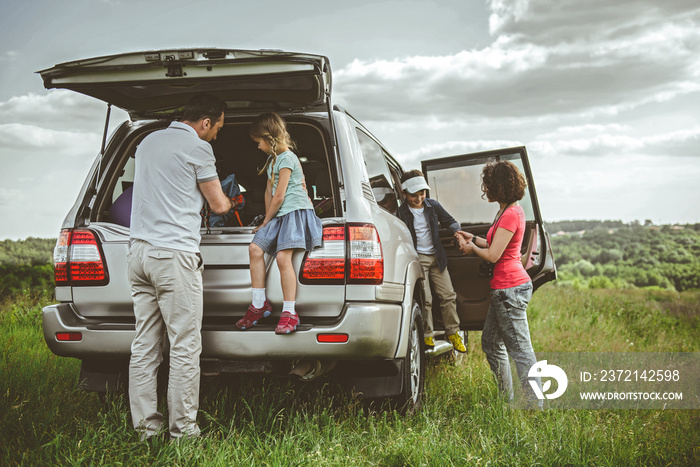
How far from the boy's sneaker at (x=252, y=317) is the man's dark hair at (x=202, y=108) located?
1182 mm

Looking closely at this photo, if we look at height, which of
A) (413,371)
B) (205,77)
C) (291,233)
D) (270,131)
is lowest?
(413,371)

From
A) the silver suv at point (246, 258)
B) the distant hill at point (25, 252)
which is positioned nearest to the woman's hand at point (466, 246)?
the silver suv at point (246, 258)

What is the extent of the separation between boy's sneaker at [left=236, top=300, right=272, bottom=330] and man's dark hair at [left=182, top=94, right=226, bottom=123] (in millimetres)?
1182

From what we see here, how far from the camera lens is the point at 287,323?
3289mm

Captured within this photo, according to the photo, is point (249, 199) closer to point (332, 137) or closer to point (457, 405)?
point (332, 137)

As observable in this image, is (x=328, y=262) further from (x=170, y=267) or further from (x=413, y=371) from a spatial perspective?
(x=413, y=371)

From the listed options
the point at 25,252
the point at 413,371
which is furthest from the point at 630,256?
the point at 413,371

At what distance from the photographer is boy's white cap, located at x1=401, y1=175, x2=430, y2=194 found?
5121mm

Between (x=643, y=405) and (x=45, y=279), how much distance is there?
9.49m

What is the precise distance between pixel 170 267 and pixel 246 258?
17.6 inches

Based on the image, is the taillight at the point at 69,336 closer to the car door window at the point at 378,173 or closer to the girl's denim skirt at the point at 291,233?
the girl's denim skirt at the point at 291,233

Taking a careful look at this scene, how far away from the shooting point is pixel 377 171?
14.8ft

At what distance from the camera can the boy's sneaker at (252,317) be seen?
11.1ft

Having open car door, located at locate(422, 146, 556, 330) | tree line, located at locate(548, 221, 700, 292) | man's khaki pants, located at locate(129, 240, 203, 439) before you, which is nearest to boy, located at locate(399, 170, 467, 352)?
open car door, located at locate(422, 146, 556, 330)
